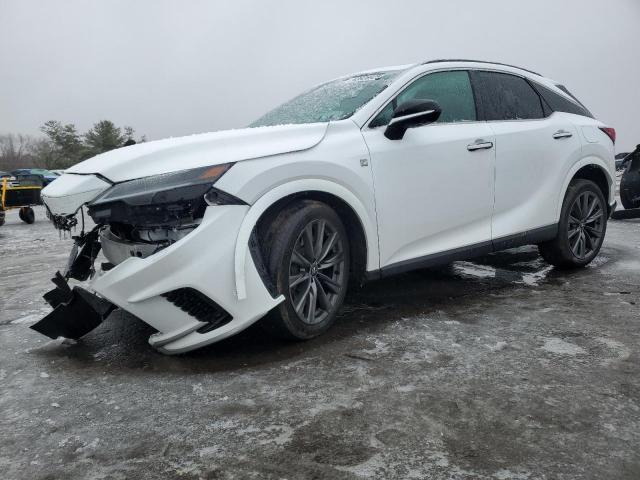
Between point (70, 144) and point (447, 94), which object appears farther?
point (70, 144)

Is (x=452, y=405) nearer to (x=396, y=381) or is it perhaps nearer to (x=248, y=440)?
(x=396, y=381)

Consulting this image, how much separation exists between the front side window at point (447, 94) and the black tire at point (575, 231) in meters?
1.32

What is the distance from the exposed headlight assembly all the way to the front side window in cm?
142

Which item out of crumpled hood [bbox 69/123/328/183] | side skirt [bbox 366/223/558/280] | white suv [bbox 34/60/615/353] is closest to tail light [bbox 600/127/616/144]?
white suv [bbox 34/60/615/353]

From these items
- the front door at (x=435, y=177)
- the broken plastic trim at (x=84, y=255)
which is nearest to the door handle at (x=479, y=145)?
the front door at (x=435, y=177)

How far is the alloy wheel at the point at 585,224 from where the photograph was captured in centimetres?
495

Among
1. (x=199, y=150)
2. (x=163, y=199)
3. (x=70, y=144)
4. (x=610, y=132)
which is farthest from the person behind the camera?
(x=70, y=144)

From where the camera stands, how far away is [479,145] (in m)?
4.05

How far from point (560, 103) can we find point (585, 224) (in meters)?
1.07

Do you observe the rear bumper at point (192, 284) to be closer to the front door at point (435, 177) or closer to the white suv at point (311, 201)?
the white suv at point (311, 201)

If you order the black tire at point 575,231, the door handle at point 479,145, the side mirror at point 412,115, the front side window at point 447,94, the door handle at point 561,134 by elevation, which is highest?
the front side window at point 447,94

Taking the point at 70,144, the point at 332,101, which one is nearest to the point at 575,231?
the point at 332,101

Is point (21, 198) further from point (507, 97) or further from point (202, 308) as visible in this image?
point (202, 308)

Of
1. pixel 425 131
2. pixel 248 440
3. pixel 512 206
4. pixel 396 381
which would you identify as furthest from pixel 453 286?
pixel 248 440
